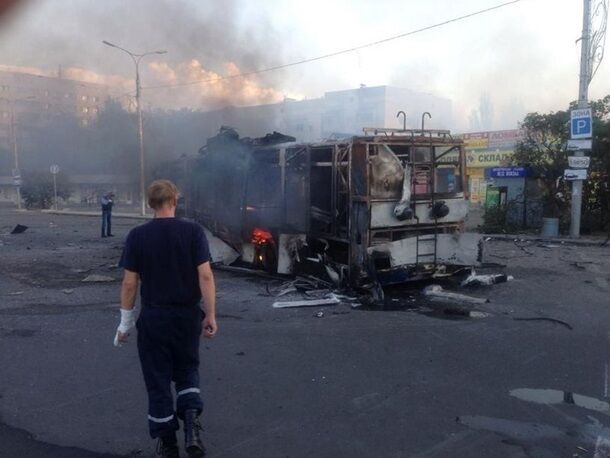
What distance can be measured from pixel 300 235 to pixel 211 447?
17.0ft

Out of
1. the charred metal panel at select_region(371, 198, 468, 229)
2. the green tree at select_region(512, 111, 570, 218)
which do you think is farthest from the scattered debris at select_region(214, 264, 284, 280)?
the green tree at select_region(512, 111, 570, 218)

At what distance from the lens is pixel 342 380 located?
4324 mm

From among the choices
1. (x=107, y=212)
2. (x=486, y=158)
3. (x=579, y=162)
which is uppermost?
(x=486, y=158)

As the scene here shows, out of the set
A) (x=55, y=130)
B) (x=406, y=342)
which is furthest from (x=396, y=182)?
(x=55, y=130)

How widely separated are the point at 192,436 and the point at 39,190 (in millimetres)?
40176

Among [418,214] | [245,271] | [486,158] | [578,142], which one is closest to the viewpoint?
[418,214]

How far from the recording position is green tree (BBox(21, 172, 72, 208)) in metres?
38.8

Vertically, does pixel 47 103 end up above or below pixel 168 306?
above

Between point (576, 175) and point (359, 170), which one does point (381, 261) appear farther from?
point (576, 175)

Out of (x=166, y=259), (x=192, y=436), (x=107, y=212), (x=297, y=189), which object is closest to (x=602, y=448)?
(x=192, y=436)

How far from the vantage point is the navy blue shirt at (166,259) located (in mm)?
3012

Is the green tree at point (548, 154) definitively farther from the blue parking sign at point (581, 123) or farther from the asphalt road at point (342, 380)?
the asphalt road at point (342, 380)

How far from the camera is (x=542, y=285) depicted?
8469mm

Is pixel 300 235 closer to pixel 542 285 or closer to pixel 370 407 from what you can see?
pixel 542 285
